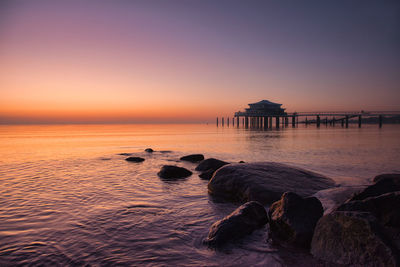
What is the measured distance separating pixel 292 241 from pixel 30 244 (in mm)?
4712

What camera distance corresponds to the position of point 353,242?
133 inches

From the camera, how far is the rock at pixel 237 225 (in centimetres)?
443

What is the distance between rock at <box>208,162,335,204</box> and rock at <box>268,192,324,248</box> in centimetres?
209

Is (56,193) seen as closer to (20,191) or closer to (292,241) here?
(20,191)

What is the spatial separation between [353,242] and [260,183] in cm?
396

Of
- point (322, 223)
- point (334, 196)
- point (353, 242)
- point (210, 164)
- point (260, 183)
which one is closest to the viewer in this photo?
point (353, 242)

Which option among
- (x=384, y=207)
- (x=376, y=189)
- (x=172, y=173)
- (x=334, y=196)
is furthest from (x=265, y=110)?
(x=384, y=207)

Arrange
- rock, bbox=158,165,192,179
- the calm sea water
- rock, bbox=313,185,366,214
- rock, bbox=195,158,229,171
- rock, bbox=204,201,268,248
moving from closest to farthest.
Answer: the calm sea water → rock, bbox=204,201,268,248 → rock, bbox=313,185,366,214 → rock, bbox=158,165,192,179 → rock, bbox=195,158,229,171

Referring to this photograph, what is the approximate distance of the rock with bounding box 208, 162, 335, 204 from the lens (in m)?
6.99

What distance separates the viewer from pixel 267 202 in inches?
264

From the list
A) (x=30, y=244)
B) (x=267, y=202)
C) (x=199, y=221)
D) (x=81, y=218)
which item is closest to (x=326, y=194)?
(x=267, y=202)

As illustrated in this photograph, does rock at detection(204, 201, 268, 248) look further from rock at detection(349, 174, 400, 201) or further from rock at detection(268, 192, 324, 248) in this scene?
rock at detection(349, 174, 400, 201)

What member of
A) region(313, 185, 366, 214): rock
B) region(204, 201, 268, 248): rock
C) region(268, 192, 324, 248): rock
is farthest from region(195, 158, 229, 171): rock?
region(268, 192, 324, 248): rock

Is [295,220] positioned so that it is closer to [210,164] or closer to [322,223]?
[322,223]
